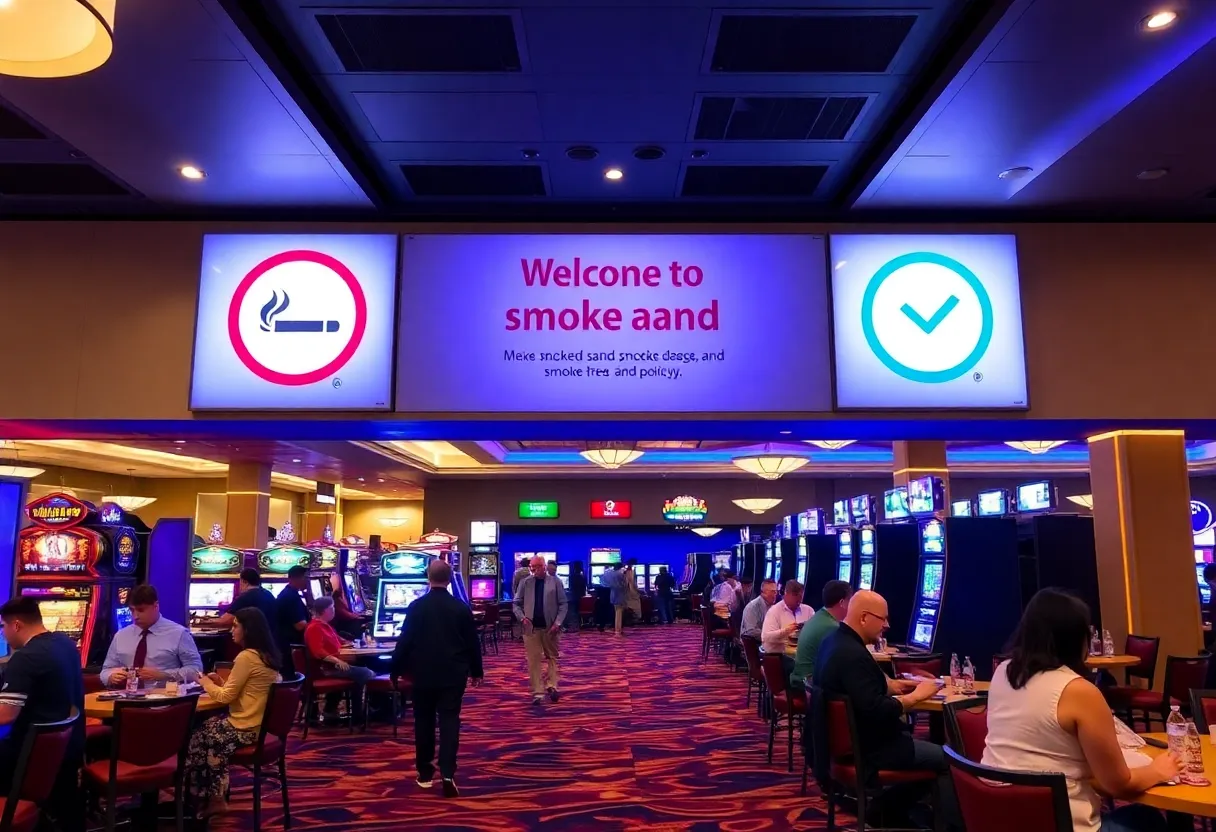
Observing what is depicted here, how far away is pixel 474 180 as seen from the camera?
5.14 metres

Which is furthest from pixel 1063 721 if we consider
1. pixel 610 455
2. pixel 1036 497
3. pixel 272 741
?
pixel 610 455

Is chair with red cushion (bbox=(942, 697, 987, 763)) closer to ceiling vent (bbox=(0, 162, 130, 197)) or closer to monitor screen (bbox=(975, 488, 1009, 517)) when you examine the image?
monitor screen (bbox=(975, 488, 1009, 517))

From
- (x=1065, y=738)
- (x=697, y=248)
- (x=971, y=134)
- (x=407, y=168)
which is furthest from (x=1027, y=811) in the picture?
(x=407, y=168)

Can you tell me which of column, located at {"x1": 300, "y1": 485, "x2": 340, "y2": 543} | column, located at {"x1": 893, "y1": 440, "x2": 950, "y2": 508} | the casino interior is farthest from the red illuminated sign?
the casino interior

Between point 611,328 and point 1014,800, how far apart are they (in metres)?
3.37

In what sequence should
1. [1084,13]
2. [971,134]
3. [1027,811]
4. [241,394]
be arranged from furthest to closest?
[241,394] → [971,134] → [1084,13] → [1027,811]

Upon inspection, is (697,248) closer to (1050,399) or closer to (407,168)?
(407,168)

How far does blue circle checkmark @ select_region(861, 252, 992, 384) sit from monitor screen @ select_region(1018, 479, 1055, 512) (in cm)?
306

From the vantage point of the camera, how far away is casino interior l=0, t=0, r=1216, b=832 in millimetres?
3809

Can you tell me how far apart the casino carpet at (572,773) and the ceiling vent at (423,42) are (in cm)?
354

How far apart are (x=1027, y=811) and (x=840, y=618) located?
301cm

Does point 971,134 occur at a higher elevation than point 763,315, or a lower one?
higher

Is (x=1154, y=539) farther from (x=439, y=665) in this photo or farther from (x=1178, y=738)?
(x=439, y=665)

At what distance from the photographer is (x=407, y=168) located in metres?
4.99
